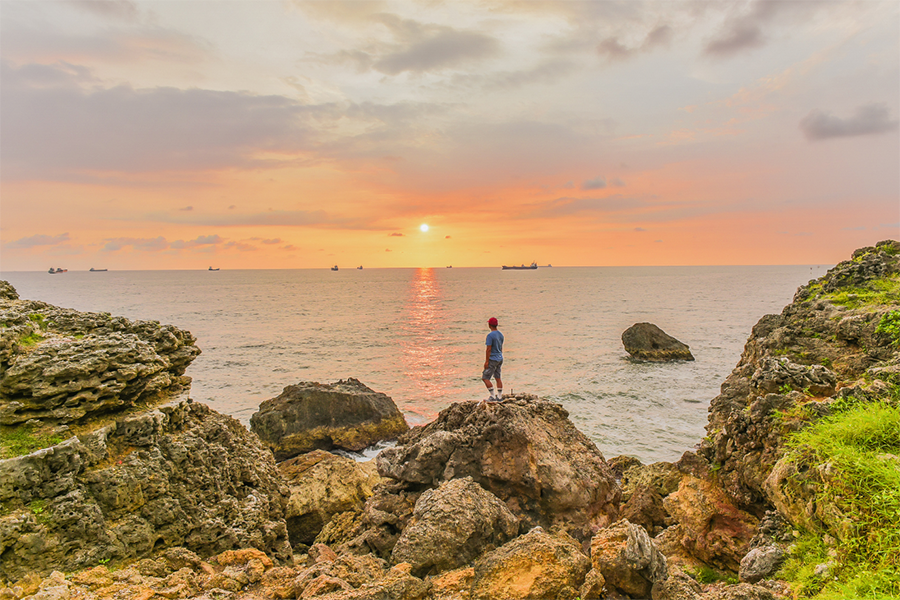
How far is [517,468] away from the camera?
862 centimetres

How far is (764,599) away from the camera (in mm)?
4539

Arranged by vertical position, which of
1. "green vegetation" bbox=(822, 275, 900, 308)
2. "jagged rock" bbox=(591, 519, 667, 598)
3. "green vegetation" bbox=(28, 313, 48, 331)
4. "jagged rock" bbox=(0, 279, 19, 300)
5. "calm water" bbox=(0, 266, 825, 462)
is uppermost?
"green vegetation" bbox=(822, 275, 900, 308)

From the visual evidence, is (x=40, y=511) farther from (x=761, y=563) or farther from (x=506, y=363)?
(x=506, y=363)

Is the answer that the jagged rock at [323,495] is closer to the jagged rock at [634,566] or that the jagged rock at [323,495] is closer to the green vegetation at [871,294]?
the jagged rock at [634,566]

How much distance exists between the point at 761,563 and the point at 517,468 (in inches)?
161

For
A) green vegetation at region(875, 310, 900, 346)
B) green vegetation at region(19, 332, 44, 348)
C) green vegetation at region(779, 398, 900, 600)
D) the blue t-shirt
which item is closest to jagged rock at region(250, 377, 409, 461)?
the blue t-shirt

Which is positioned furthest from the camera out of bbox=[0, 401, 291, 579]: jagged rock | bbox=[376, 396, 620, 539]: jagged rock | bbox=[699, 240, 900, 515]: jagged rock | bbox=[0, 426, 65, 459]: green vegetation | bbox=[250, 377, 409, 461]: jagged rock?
bbox=[250, 377, 409, 461]: jagged rock

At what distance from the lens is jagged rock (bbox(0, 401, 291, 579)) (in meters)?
5.94

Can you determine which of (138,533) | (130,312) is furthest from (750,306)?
(130,312)

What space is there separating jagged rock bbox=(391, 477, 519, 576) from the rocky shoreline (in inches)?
1.2

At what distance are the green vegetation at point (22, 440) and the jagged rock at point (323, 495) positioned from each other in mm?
5044

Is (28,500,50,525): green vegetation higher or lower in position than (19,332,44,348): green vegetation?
lower

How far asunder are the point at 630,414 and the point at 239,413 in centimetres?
2153

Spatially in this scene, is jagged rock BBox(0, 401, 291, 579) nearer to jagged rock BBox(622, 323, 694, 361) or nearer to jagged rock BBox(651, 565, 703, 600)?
jagged rock BBox(651, 565, 703, 600)
